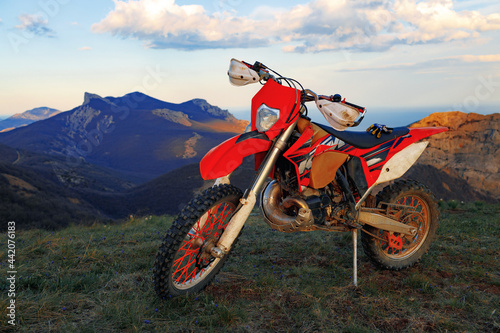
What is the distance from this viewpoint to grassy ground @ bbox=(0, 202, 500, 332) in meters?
3.46

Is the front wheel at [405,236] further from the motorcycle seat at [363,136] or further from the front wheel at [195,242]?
the front wheel at [195,242]

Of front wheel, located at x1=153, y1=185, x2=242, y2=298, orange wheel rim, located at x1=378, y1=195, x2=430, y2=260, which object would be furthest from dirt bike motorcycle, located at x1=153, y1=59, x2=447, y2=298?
orange wheel rim, located at x1=378, y1=195, x2=430, y2=260

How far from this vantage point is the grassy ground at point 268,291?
346 centimetres

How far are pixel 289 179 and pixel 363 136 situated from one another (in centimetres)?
114

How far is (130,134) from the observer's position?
124 meters

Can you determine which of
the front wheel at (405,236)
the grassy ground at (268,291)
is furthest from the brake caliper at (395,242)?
the grassy ground at (268,291)

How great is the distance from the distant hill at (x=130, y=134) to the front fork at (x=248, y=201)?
83145mm

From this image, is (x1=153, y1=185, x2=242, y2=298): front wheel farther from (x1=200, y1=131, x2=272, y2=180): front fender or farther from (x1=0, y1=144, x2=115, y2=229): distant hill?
(x1=0, y1=144, x2=115, y2=229): distant hill

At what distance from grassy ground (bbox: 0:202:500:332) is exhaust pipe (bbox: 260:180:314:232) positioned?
79 cm

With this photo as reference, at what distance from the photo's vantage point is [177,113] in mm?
140625

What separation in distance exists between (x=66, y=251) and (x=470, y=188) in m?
30.2

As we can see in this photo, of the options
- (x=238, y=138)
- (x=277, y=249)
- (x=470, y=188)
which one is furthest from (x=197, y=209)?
(x=470, y=188)
